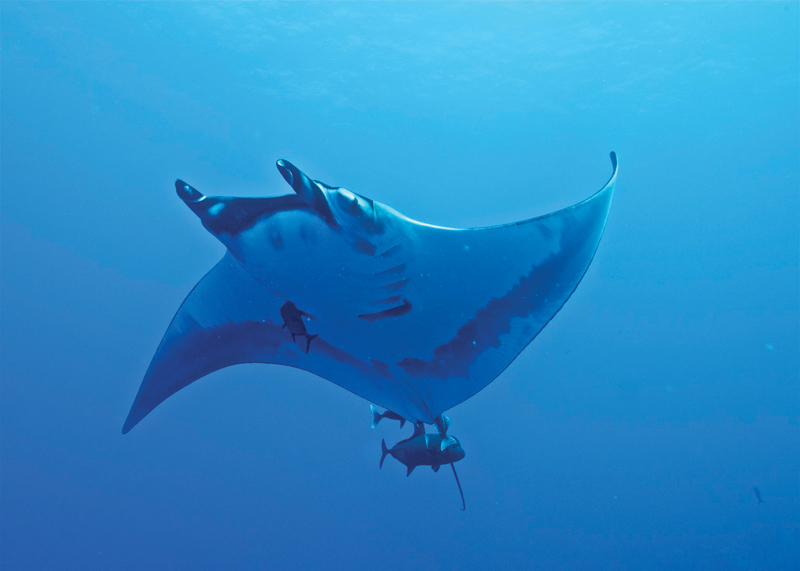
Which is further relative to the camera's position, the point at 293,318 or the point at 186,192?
the point at 293,318

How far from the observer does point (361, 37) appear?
1425 centimetres

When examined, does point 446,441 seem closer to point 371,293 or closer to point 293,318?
point 293,318

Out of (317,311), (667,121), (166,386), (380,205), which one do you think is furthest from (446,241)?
(667,121)

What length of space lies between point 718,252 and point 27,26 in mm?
33957

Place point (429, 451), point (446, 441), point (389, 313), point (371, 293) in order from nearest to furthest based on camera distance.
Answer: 1. point (371, 293)
2. point (389, 313)
3. point (446, 441)
4. point (429, 451)

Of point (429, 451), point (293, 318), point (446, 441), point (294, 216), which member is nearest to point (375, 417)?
point (429, 451)

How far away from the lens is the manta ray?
2035mm

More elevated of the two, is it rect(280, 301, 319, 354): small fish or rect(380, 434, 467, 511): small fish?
rect(280, 301, 319, 354): small fish

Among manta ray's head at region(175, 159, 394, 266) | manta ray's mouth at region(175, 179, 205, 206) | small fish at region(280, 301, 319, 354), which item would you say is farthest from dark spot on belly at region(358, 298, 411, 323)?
manta ray's mouth at region(175, 179, 205, 206)

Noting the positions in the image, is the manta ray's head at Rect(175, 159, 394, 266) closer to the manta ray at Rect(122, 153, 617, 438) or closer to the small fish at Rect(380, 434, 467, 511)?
the manta ray at Rect(122, 153, 617, 438)

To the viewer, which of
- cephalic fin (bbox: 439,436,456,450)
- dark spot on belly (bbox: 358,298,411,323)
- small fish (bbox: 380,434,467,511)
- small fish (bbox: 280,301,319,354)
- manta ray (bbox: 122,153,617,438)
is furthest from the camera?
small fish (bbox: 380,434,467,511)

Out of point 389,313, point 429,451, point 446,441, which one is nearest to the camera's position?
point 389,313

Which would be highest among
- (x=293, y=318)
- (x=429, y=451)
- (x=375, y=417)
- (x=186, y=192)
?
(x=186, y=192)

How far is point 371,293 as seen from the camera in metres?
2.57
